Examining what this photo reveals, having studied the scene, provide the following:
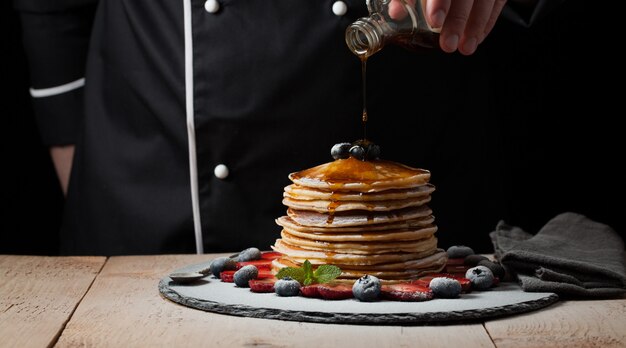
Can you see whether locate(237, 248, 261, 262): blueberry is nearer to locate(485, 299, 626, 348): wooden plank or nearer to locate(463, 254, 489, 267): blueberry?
locate(463, 254, 489, 267): blueberry

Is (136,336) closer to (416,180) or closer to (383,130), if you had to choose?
(416,180)

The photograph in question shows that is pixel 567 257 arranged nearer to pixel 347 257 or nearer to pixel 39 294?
pixel 347 257

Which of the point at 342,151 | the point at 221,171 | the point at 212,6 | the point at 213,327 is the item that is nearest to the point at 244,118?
the point at 221,171

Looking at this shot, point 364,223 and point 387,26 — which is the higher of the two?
point 387,26

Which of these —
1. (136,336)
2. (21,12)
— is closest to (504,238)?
(136,336)

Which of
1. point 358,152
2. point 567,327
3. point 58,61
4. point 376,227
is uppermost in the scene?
point 58,61

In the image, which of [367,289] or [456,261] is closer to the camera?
[367,289]

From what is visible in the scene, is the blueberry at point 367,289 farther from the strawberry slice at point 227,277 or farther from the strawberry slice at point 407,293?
the strawberry slice at point 227,277
